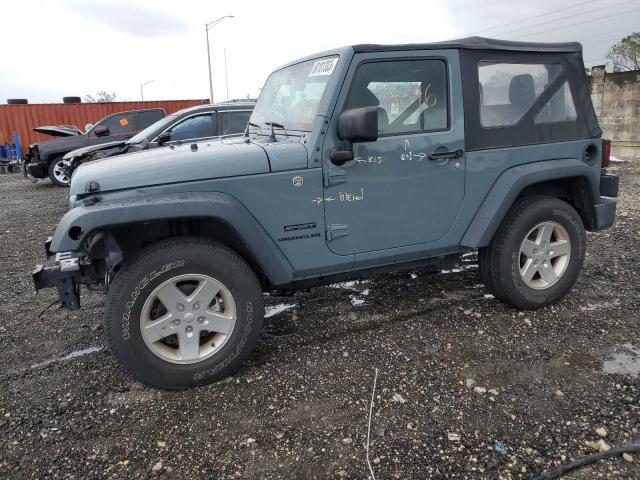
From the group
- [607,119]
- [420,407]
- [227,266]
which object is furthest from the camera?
[607,119]

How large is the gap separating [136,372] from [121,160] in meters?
1.36

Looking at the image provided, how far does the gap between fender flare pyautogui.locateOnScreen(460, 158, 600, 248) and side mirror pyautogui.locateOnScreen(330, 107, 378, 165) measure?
1.15 metres

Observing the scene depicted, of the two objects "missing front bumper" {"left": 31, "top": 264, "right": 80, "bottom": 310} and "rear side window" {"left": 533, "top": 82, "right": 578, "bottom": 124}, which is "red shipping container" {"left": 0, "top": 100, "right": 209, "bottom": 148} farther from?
"rear side window" {"left": 533, "top": 82, "right": 578, "bottom": 124}

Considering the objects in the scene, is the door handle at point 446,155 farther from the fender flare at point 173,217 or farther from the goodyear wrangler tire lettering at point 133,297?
the goodyear wrangler tire lettering at point 133,297

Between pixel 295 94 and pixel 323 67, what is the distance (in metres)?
0.38

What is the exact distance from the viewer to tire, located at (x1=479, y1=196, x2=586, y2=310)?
3.70 meters

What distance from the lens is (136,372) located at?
2.82m

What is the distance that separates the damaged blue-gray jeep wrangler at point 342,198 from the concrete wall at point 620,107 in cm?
1096

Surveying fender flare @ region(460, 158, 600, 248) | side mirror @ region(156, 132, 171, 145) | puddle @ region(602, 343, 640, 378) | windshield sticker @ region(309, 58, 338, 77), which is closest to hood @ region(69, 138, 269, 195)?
windshield sticker @ region(309, 58, 338, 77)

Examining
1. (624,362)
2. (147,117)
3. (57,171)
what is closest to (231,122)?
(147,117)

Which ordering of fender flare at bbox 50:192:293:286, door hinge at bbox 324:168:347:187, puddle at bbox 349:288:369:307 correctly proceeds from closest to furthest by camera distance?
fender flare at bbox 50:192:293:286 → door hinge at bbox 324:168:347:187 → puddle at bbox 349:288:369:307

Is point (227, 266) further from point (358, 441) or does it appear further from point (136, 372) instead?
point (358, 441)

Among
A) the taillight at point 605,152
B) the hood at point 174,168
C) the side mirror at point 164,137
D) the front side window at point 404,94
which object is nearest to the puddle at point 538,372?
Answer: the front side window at point 404,94

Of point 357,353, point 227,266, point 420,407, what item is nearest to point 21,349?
point 227,266
